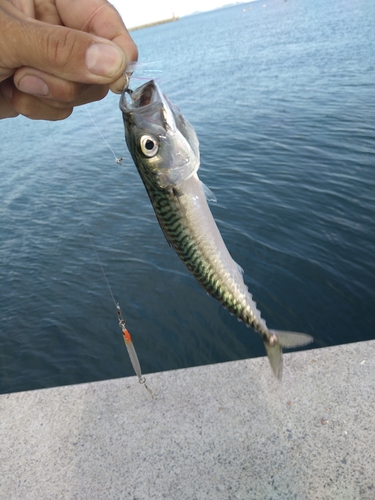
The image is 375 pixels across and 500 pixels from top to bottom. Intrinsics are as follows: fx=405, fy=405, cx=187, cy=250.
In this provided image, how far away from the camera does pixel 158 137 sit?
2230 millimetres

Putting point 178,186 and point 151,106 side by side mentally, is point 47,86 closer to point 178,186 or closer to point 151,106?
point 151,106

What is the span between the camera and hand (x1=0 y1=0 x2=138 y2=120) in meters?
2.10

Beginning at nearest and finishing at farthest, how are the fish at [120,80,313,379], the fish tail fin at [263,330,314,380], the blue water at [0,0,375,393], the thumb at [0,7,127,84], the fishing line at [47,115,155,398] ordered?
the thumb at [0,7,127,84]
the fish at [120,80,313,379]
the fish tail fin at [263,330,314,380]
the fishing line at [47,115,155,398]
the blue water at [0,0,375,393]

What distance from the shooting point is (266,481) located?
9.96 ft

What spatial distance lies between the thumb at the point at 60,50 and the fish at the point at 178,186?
175 mm

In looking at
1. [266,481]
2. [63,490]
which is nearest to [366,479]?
[266,481]

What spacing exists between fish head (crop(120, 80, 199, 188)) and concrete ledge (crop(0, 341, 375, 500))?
2.24 meters

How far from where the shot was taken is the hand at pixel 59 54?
210 cm

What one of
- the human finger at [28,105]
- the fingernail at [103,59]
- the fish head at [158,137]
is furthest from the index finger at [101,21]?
the human finger at [28,105]

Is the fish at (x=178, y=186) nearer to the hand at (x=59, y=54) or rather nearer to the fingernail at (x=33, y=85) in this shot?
the hand at (x=59, y=54)

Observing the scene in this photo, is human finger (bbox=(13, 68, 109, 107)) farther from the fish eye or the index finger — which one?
the fish eye

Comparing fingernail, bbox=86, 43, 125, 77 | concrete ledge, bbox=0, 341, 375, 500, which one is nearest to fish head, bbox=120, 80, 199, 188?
fingernail, bbox=86, 43, 125, 77

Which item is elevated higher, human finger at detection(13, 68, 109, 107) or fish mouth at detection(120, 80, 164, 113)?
human finger at detection(13, 68, 109, 107)

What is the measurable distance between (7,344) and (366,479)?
552cm
